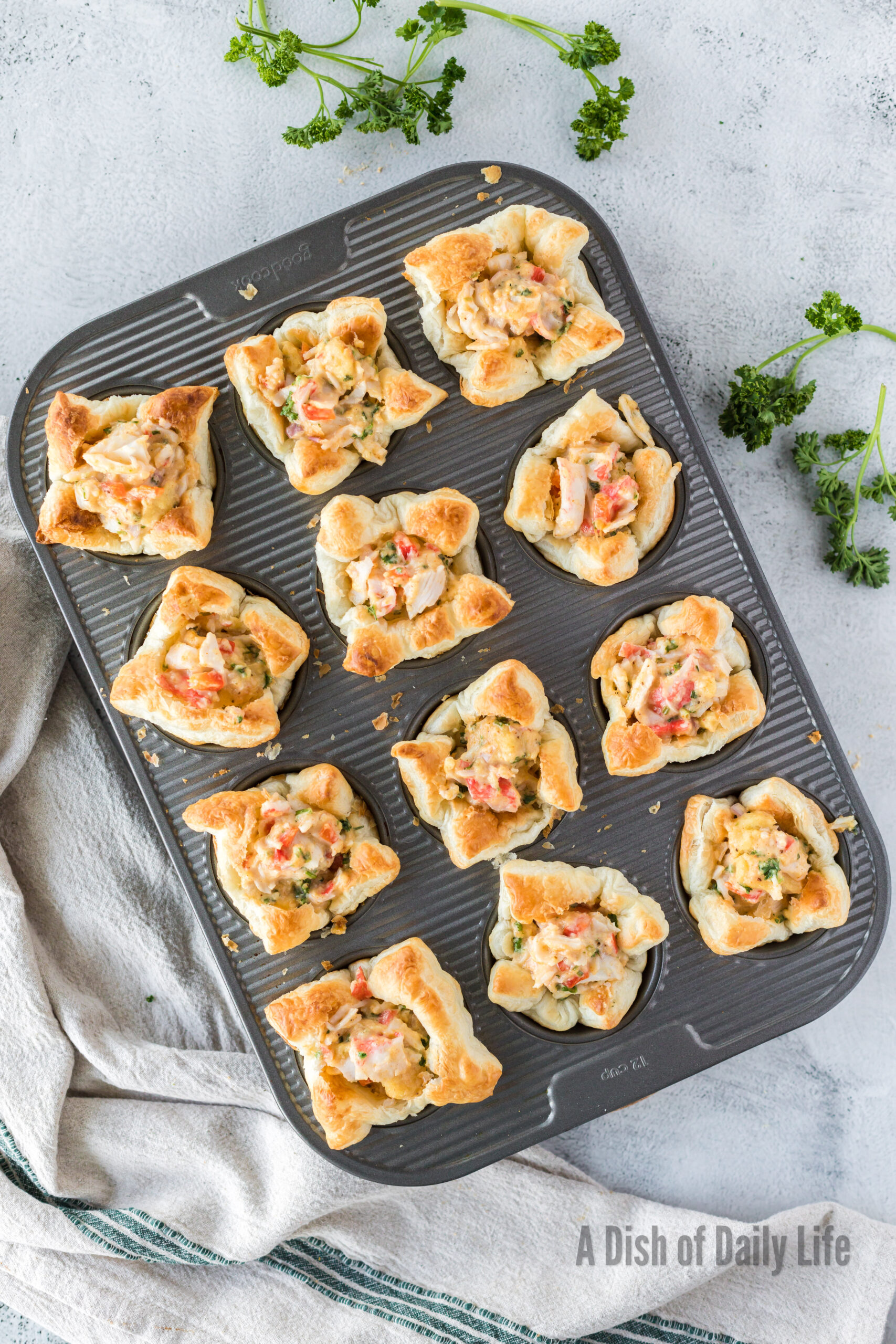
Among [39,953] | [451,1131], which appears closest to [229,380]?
[39,953]

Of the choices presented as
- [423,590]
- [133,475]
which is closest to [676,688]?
[423,590]

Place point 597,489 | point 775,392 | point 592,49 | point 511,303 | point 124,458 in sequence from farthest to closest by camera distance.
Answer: point 775,392, point 592,49, point 597,489, point 511,303, point 124,458

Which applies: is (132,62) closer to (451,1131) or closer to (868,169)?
(868,169)

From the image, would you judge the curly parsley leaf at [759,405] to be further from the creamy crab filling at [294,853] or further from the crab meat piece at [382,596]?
the creamy crab filling at [294,853]

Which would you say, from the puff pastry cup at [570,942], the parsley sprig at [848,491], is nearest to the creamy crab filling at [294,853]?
the puff pastry cup at [570,942]

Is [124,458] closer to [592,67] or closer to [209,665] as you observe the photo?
[209,665]

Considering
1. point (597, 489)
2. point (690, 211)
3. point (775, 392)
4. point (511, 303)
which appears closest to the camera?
point (511, 303)

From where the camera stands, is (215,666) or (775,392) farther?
(775,392)
